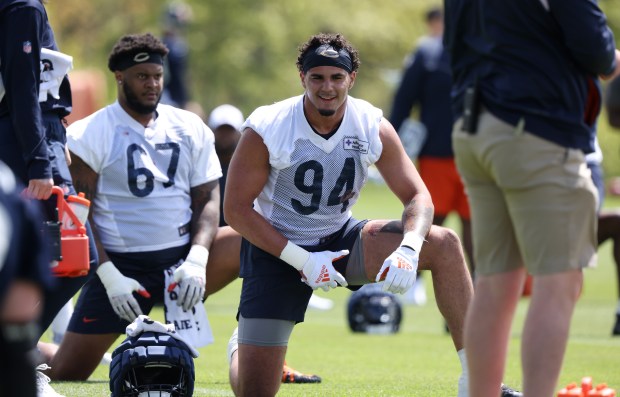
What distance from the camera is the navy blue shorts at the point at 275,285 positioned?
5.52m

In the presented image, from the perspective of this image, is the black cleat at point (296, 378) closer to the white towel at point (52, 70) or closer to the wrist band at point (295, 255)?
the wrist band at point (295, 255)

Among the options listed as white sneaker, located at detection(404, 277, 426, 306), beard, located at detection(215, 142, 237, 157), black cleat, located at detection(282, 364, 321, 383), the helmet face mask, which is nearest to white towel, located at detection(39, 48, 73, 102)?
black cleat, located at detection(282, 364, 321, 383)

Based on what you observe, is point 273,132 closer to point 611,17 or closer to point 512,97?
point 512,97

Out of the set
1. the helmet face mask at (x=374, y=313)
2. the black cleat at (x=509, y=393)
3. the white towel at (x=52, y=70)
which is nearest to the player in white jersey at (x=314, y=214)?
the black cleat at (x=509, y=393)

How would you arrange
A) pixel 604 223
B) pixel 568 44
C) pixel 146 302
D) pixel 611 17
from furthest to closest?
pixel 611 17 < pixel 604 223 < pixel 146 302 < pixel 568 44

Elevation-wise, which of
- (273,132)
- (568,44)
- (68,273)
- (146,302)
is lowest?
(146,302)

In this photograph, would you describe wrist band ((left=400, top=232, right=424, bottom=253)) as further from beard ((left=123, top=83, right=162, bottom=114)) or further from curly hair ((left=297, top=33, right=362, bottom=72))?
beard ((left=123, top=83, right=162, bottom=114))

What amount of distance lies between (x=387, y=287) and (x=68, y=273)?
134 cm

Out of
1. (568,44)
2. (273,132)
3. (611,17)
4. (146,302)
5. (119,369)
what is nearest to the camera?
(568,44)

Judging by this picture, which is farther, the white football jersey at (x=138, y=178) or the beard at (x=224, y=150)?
the beard at (x=224, y=150)

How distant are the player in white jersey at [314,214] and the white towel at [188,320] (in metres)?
0.60

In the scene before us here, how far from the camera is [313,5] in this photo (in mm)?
43406

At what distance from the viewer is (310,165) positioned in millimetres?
5555

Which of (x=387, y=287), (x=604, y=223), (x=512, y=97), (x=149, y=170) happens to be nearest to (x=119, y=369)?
(x=387, y=287)
